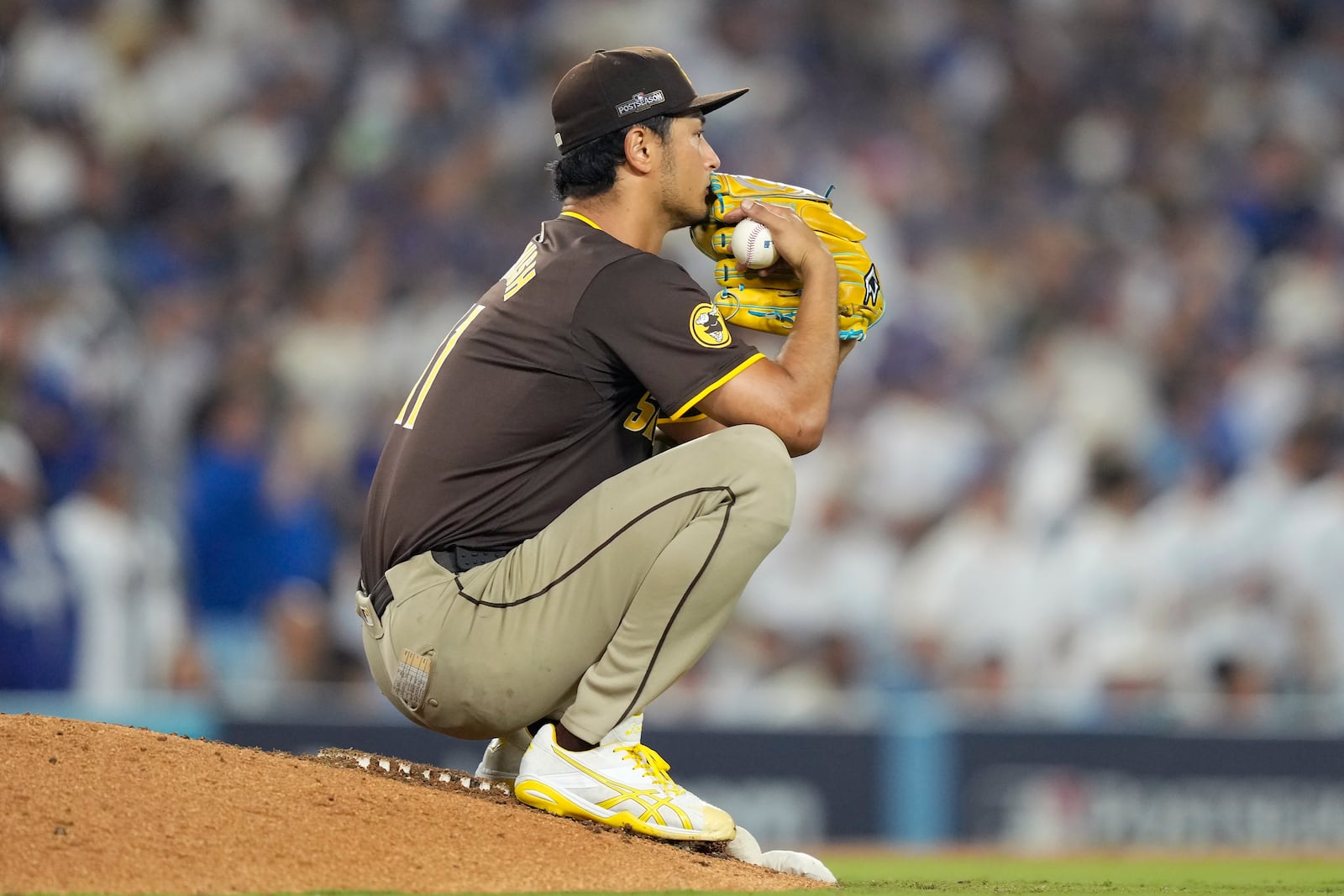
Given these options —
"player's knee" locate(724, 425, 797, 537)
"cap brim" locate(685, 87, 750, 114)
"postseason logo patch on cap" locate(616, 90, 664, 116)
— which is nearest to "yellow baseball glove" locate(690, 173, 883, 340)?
"cap brim" locate(685, 87, 750, 114)

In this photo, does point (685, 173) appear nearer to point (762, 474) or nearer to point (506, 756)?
point (762, 474)

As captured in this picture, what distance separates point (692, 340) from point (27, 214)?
647cm

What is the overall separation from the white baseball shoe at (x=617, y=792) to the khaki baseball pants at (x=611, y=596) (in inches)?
2.2

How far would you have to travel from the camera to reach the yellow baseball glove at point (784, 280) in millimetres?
4195

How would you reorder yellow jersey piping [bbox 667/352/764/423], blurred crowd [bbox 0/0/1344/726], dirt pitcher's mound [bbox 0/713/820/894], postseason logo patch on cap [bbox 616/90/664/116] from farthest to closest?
blurred crowd [bbox 0/0/1344/726], postseason logo patch on cap [bbox 616/90/664/116], yellow jersey piping [bbox 667/352/764/423], dirt pitcher's mound [bbox 0/713/820/894]

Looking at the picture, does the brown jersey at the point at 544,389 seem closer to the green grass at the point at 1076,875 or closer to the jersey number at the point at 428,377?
the jersey number at the point at 428,377

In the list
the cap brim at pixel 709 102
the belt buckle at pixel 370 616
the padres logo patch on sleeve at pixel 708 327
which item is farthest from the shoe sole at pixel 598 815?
the cap brim at pixel 709 102

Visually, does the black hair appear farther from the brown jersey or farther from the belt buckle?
the belt buckle

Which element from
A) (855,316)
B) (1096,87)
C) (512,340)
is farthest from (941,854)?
(1096,87)

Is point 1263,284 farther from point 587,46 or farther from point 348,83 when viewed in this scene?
point 348,83

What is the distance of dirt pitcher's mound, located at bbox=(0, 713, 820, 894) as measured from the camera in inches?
127

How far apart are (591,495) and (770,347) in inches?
230

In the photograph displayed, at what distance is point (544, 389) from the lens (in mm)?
3842

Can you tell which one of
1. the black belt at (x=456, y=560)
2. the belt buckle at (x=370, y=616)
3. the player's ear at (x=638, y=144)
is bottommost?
the belt buckle at (x=370, y=616)
